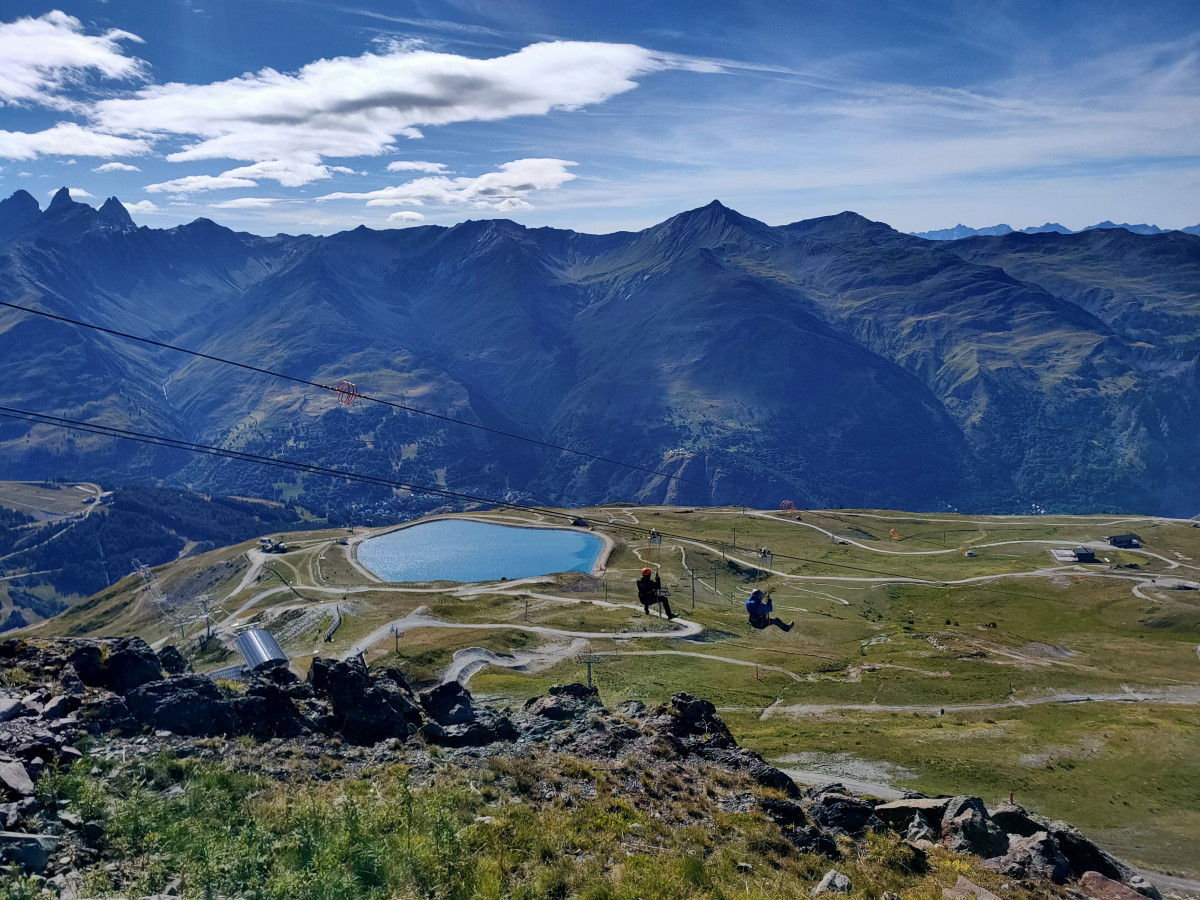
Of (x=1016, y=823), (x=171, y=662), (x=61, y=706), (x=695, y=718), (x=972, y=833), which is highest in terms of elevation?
(x=61, y=706)

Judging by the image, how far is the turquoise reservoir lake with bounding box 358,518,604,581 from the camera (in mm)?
149750

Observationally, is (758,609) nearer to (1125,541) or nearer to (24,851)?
(24,851)

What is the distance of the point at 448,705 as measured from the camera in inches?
1567

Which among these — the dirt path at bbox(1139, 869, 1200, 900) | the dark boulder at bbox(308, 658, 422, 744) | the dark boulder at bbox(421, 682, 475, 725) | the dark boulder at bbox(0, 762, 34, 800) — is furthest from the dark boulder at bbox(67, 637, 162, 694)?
the dirt path at bbox(1139, 869, 1200, 900)

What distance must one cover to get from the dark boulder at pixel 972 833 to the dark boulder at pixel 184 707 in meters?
33.2

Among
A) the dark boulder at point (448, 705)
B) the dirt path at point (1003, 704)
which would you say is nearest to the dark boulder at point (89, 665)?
the dark boulder at point (448, 705)

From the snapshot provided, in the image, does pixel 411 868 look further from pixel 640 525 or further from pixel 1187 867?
pixel 640 525

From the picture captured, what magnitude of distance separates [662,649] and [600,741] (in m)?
54.4

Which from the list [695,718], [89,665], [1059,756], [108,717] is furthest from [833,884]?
[1059,756]

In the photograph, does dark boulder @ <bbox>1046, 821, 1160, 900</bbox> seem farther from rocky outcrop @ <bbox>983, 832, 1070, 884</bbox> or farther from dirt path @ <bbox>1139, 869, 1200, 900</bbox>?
dirt path @ <bbox>1139, 869, 1200, 900</bbox>

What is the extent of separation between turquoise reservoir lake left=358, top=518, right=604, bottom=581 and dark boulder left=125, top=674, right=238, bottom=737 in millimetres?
111913

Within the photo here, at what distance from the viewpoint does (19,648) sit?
33.2m

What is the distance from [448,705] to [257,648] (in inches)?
2400

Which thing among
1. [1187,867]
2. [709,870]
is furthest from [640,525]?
[709,870]
